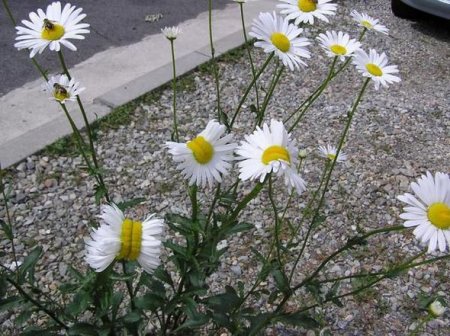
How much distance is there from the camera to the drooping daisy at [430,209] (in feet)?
3.15

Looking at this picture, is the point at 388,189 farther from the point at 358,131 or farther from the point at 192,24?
the point at 192,24

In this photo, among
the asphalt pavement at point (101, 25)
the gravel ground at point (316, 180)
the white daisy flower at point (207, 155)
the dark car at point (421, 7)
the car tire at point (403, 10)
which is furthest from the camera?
the car tire at point (403, 10)

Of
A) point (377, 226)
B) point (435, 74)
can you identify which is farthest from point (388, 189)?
point (435, 74)

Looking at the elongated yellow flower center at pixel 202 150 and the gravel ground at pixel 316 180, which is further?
the gravel ground at pixel 316 180

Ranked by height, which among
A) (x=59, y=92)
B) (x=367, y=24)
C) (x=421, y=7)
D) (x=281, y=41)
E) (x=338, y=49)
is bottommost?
(x=59, y=92)

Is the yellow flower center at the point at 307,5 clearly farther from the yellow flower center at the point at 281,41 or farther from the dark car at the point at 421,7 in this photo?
the dark car at the point at 421,7

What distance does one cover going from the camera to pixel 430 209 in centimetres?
98

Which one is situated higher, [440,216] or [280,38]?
[280,38]

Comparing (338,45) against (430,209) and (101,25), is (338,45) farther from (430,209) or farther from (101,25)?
(101,25)

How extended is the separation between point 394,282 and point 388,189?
A: 576 millimetres

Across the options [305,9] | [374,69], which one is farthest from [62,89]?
[374,69]

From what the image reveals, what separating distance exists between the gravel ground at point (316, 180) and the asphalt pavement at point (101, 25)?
0.69 meters

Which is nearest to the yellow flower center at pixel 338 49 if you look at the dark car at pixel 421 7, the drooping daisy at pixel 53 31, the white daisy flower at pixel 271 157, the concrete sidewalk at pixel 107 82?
the white daisy flower at pixel 271 157

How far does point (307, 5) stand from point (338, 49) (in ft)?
0.47
